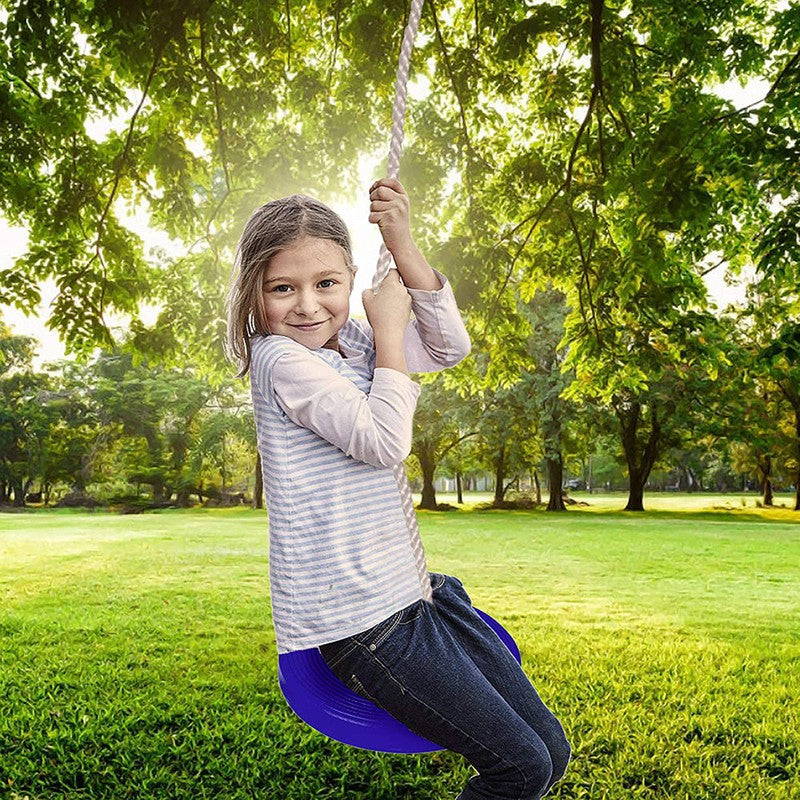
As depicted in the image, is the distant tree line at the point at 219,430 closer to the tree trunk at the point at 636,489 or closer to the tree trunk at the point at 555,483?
the tree trunk at the point at 555,483

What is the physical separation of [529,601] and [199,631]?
11.2 ft

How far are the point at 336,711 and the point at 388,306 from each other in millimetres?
834

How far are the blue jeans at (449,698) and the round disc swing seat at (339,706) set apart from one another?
2.4 inches

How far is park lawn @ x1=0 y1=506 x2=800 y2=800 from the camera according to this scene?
12.1 ft

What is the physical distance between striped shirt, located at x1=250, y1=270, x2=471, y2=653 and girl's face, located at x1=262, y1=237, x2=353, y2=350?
0.20 ft

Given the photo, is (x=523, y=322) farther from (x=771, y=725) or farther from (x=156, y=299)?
(x=771, y=725)

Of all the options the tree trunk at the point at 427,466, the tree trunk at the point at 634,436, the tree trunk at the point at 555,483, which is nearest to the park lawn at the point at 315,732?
the tree trunk at the point at 634,436

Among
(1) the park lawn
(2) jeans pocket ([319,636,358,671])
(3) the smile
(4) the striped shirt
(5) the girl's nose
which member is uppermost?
(5) the girl's nose

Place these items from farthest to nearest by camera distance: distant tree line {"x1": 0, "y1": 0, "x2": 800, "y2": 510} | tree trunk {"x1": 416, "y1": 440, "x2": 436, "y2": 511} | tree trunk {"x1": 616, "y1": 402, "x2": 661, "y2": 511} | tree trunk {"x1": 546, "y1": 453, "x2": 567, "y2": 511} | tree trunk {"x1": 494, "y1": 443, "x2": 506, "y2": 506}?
tree trunk {"x1": 416, "y1": 440, "x2": 436, "y2": 511} → tree trunk {"x1": 546, "y1": 453, "x2": 567, "y2": 511} → tree trunk {"x1": 494, "y1": 443, "x2": 506, "y2": 506} → tree trunk {"x1": 616, "y1": 402, "x2": 661, "y2": 511} → distant tree line {"x1": 0, "y1": 0, "x2": 800, "y2": 510}

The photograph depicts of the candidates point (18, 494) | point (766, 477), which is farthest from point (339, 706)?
point (766, 477)

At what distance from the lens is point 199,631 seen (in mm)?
6695

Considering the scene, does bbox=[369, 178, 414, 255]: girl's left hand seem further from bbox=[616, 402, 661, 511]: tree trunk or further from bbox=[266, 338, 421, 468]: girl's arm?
bbox=[616, 402, 661, 511]: tree trunk

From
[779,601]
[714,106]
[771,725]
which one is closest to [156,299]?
[714,106]

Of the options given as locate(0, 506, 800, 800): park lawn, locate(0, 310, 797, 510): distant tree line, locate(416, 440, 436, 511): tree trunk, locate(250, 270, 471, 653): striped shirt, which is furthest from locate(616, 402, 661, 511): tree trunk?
locate(250, 270, 471, 653): striped shirt
